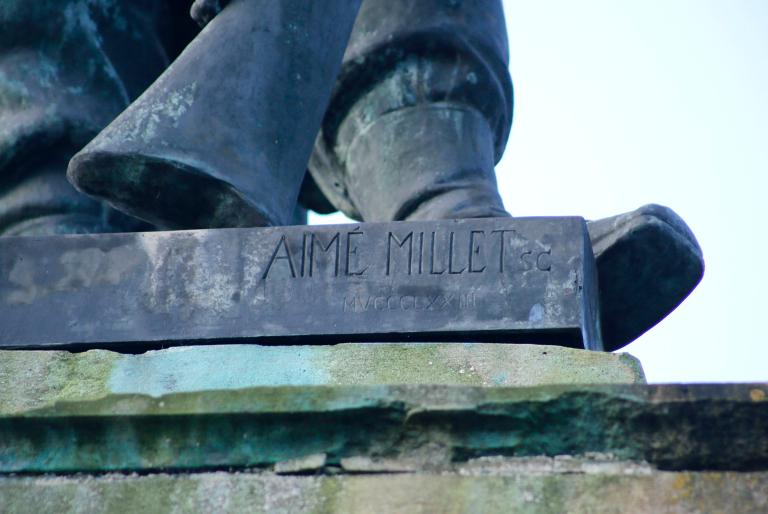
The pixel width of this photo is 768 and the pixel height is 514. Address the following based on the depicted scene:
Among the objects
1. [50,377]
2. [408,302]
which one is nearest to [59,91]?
[50,377]

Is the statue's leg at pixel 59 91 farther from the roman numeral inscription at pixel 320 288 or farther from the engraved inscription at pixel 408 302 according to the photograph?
the engraved inscription at pixel 408 302

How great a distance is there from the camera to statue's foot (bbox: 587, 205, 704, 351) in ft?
10.4

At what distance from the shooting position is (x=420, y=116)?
3604 mm

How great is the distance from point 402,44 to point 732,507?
4.53 feet

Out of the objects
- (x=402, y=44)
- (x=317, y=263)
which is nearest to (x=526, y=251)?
(x=317, y=263)

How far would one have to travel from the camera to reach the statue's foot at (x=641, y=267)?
3166 mm

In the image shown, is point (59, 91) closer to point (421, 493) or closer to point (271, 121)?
point (271, 121)

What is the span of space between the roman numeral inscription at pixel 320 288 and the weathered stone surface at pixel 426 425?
331 mm

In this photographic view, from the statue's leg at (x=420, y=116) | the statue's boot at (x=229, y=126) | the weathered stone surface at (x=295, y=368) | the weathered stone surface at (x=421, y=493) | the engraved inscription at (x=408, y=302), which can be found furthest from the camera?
the statue's leg at (x=420, y=116)

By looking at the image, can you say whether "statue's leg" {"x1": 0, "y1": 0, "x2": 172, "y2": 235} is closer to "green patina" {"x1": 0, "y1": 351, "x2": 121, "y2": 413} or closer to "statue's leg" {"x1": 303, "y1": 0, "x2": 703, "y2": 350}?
"statue's leg" {"x1": 303, "y1": 0, "x2": 703, "y2": 350}

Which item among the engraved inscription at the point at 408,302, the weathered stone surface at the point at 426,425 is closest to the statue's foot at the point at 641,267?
the engraved inscription at the point at 408,302

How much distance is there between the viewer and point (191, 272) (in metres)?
3.04

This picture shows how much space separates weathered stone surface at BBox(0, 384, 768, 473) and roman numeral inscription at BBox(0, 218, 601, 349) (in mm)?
331

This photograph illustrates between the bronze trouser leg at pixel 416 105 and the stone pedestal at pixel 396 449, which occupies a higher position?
the bronze trouser leg at pixel 416 105
